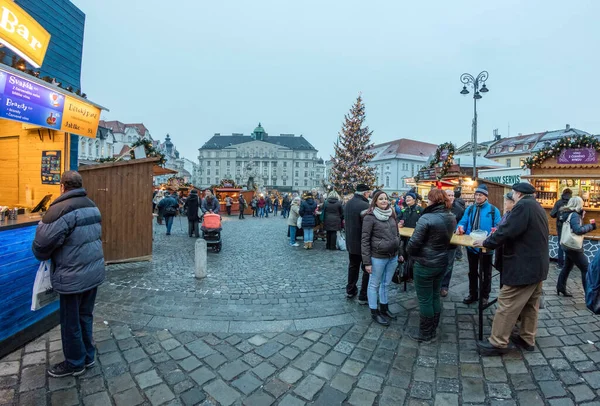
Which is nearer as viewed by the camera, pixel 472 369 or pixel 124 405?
pixel 124 405

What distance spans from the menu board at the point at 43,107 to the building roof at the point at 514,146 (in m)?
59.9

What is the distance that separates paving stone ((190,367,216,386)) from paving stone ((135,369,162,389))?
0.32 m

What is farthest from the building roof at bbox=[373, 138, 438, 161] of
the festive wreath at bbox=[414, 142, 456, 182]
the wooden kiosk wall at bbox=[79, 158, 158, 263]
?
the wooden kiosk wall at bbox=[79, 158, 158, 263]

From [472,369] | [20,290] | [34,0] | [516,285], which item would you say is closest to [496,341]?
[472,369]

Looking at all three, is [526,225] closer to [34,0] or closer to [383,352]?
[383,352]

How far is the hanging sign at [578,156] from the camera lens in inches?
375

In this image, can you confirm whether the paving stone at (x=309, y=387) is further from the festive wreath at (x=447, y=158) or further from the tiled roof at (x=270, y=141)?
the tiled roof at (x=270, y=141)

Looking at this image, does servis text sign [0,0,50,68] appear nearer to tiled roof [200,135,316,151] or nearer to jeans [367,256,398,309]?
jeans [367,256,398,309]

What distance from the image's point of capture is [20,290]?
3396 millimetres

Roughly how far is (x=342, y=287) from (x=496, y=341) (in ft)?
8.94

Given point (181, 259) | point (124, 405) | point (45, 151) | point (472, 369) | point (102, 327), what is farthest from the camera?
point (181, 259)

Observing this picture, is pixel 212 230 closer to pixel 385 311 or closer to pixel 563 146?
pixel 385 311

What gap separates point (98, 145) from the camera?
47906 mm

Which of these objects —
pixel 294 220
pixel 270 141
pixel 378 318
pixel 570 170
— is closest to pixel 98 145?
pixel 294 220
